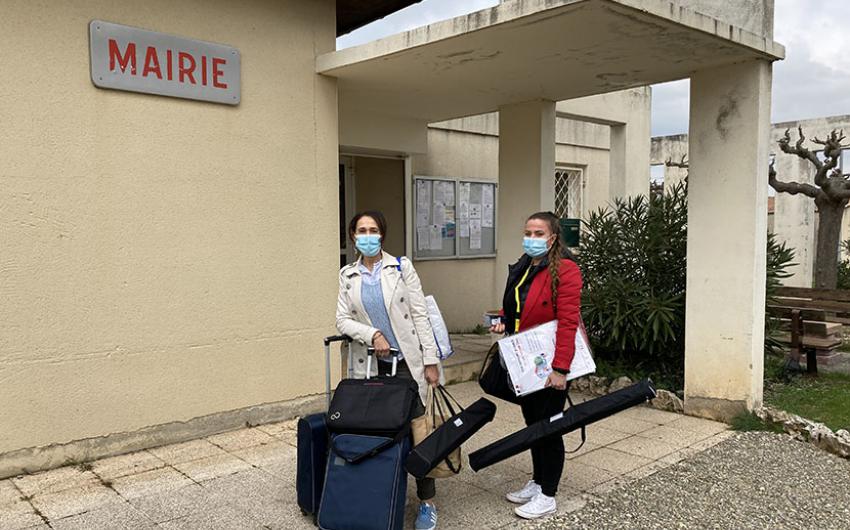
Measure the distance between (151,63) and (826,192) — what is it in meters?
9.94

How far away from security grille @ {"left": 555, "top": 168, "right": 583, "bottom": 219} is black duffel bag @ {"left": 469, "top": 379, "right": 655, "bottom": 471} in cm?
734

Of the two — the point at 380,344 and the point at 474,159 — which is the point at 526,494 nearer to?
the point at 380,344

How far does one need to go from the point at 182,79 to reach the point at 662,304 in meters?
4.43

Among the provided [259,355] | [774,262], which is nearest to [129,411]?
[259,355]

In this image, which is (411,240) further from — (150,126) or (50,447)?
(50,447)

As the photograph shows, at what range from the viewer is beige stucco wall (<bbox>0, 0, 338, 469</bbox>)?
4012 mm

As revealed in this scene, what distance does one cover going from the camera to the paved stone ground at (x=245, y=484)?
11.6ft

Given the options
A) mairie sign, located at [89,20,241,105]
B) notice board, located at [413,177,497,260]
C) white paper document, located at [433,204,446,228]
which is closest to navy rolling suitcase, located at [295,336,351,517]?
mairie sign, located at [89,20,241,105]

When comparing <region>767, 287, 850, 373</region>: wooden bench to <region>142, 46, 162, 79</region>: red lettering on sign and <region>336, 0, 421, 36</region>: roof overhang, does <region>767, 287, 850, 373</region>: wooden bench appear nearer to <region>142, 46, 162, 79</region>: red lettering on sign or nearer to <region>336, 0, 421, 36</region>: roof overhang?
<region>336, 0, 421, 36</region>: roof overhang

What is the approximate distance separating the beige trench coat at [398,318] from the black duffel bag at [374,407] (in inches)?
8.6

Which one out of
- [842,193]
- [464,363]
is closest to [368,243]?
[464,363]

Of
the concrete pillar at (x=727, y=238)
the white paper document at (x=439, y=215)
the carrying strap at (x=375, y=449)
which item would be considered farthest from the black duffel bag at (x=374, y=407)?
the white paper document at (x=439, y=215)

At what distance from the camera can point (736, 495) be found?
13.0ft

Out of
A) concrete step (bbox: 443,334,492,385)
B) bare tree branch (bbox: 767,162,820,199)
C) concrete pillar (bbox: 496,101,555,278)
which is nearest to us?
concrete step (bbox: 443,334,492,385)
